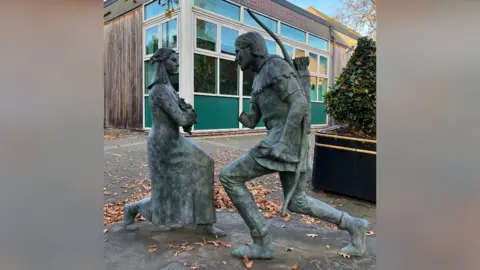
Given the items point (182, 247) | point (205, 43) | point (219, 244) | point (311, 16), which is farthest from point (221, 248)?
point (311, 16)

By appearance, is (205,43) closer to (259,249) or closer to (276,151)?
(276,151)

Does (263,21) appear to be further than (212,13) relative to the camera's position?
Yes

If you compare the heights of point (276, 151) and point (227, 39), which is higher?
point (227, 39)

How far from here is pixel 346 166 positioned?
4.25m

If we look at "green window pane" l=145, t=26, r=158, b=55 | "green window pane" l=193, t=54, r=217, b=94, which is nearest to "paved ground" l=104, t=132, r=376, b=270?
"green window pane" l=193, t=54, r=217, b=94

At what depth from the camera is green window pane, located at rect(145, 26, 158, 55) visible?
34.4ft

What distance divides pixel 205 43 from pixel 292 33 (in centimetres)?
471

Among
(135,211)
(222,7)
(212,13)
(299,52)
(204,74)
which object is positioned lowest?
(135,211)

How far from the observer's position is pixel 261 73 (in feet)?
7.59

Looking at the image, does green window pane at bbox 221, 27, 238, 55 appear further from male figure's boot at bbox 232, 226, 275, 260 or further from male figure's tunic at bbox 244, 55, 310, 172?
male figure's boot at bbox 232, 226, 275, 260

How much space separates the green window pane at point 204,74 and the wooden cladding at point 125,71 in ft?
8.44
